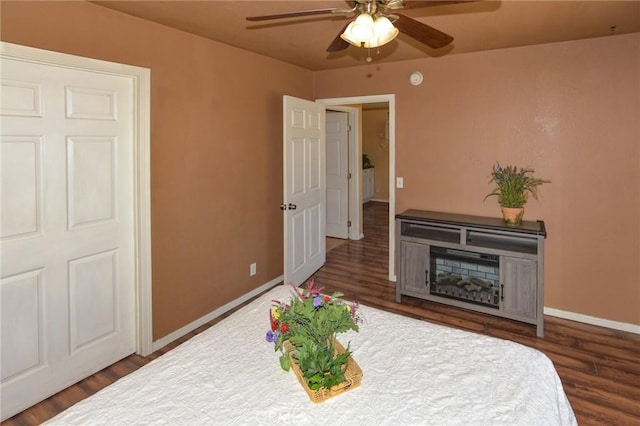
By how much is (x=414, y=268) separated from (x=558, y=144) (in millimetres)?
1636

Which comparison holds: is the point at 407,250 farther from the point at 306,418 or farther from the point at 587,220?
the point at 306,418

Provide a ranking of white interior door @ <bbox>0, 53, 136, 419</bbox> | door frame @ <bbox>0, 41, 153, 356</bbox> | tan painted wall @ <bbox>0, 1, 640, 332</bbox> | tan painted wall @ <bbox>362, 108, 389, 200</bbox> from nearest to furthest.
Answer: white interior door @ <bbox>0, 53, 136, 419</bbox>
door frame @ <bbox>0, 41, 153, 356</bbox>
tan painted wall @ <bbox>0, 1, 640, 332</bbox>
tan painted wall @ <bbox>362, 108, 389, 200</bbox>

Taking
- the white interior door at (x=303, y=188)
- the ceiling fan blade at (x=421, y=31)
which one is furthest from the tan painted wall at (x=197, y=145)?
the ceiling fan blade at (x=421, y=31)

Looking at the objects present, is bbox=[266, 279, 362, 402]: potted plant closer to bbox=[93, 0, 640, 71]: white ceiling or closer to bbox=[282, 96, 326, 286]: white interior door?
bbox=[93, 0, 640, 71]: white ceiling

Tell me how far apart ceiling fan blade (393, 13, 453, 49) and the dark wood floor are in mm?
2187

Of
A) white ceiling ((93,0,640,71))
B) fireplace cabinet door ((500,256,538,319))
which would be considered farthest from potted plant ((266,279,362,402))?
fireplace cabinet door ((500,256,538,319))

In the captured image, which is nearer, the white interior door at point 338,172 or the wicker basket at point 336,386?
the wicker basket at point 336,386

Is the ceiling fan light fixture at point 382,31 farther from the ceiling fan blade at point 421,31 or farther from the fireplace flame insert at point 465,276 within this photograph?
the fireplace flame insert at point 465,276

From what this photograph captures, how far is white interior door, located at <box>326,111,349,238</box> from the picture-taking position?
6.23 m

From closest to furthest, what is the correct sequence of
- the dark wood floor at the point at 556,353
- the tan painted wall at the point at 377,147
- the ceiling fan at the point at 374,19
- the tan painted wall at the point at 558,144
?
1. the ceiling fan at the point at 374,19
2. the dark wood floor at the point at 556,353
3. the tan painted wall at the point at 558,144
4. the tan painted wall at the point at 377,147

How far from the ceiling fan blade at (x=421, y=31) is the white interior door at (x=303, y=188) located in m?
2.04

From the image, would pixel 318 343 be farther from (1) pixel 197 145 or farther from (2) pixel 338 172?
(2) pixel 338 172

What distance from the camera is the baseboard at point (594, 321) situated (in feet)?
10.8

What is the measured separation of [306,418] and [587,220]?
10.5ft
